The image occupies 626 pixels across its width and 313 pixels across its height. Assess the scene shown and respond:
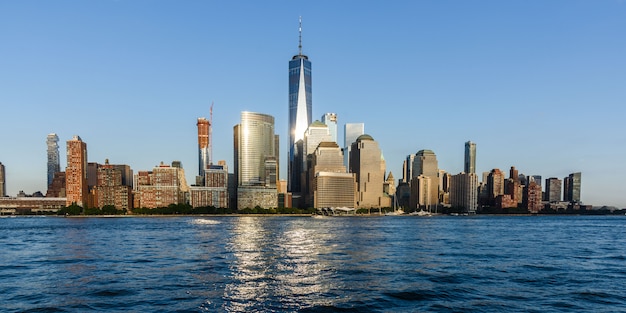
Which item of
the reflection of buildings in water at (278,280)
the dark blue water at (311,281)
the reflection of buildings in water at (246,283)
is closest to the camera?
the dark blue water at (311,281)

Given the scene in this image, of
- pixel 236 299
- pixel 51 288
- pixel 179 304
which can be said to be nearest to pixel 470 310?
pixel 236 299

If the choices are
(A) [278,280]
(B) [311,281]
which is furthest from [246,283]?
(B) [311,281]

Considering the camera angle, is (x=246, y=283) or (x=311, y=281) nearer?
(x=246, y=283)

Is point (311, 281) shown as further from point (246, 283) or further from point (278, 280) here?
point (246, 283)

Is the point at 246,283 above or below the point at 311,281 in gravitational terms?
above

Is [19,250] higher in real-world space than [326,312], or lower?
lower

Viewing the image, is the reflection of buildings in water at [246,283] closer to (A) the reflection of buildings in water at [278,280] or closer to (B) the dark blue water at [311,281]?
(A) the reflection of buildings in water at [278,280]

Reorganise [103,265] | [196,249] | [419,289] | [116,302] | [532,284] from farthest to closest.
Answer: [196,249] < [103,265] < [532,284] < [419,289] < [116,302]

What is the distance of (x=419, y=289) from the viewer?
1683 inches

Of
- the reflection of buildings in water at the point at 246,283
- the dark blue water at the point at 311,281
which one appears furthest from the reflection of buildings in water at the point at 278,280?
the dark blue water at the point at 311,281

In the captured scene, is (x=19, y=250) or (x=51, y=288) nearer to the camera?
(x=51, y=288)

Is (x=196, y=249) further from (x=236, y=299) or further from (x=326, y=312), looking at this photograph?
(x=326, y=312)

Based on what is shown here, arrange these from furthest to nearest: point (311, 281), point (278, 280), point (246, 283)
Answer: point (278, 280)
point (311, 281)
point (246, 283)

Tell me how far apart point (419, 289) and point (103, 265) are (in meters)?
46.8
